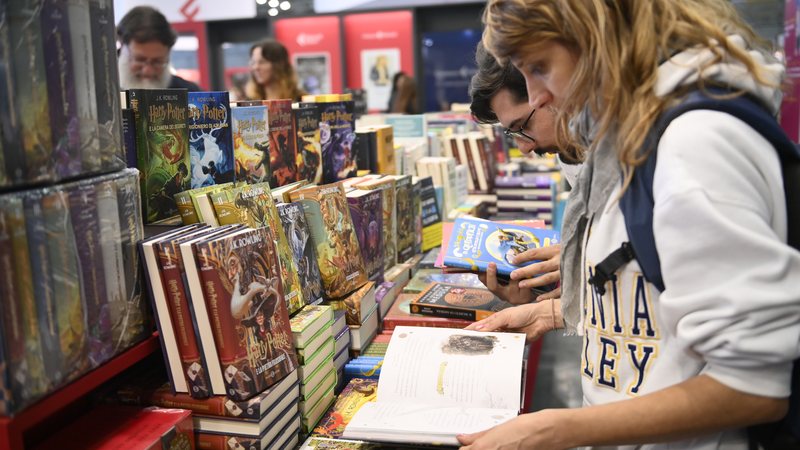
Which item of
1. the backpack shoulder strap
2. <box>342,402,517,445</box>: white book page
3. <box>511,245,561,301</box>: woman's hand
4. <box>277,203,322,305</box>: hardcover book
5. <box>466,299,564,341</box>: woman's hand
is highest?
the backpack shoulder strap

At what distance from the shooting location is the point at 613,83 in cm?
104

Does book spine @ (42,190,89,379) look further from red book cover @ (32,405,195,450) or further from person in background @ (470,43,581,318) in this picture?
person in background @ (470,43,581,318)

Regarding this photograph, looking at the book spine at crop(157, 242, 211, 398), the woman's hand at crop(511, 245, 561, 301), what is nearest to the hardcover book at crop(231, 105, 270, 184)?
the book spine at crop(157, 242, 211, 398)

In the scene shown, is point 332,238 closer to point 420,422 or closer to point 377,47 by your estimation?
point 420,422

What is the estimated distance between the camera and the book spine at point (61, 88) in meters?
1.07

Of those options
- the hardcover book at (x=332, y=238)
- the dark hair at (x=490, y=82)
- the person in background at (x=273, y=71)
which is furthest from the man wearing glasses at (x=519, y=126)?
the person in background at (x=273, y=71)

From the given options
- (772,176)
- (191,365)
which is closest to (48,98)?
(191,365)

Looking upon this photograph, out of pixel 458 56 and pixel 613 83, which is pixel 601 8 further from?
pixel 458 56

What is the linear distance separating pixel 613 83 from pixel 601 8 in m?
0.12

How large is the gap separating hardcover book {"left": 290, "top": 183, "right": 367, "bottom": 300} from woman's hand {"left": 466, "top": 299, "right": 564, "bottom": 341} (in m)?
0.40

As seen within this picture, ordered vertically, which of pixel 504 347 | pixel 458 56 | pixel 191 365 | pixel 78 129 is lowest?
pixel 504 347

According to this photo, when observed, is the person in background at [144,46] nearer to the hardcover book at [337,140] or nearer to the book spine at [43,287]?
the hardcover book at [337,140]

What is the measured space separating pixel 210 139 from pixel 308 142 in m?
0.62

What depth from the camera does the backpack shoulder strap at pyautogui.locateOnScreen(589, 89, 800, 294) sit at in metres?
0.97
